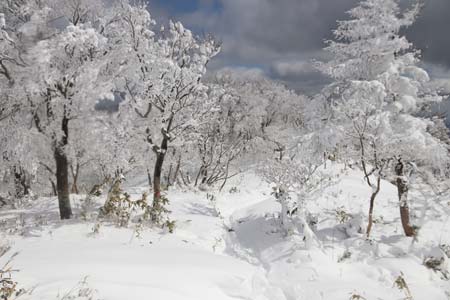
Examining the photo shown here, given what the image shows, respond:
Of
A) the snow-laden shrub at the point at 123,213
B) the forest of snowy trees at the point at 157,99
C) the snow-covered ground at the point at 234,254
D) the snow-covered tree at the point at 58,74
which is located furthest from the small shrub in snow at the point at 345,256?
the snow-covered tree at the point at 58,74

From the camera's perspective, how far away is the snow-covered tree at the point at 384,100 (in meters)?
11.1

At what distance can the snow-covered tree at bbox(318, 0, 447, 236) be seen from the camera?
11.1 metres

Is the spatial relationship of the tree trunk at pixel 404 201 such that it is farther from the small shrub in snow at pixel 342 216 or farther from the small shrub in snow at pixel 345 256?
the small shrub in snow at pixel 345 256

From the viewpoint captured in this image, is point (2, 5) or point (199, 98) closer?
point (2, 5)

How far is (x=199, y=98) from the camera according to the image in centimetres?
1559

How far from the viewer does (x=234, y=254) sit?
1141 centimetres

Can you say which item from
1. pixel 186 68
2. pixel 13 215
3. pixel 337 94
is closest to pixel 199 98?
pixel 186 68

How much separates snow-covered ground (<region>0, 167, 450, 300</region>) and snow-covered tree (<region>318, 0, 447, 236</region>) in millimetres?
1531

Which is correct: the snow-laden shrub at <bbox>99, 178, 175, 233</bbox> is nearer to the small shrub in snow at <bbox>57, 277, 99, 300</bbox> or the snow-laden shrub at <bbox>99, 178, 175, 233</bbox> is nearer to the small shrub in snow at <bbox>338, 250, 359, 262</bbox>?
the small shrub in snow at <bbox>338, 250, 359, 262</bbox>

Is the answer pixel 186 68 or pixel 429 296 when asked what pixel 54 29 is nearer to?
pixel 186 68

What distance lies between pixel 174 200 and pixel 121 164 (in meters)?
5.69

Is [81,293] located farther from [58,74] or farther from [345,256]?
[345,256]

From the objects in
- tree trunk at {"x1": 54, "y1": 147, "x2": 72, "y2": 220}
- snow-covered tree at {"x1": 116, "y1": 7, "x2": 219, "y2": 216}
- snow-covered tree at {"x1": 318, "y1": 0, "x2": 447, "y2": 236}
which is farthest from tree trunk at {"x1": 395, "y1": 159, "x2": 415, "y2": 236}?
tree trunk at {"x1": 54, "y1": 147, "x2": 72, "y2": 220}

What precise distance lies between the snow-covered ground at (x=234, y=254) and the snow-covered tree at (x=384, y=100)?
153cm
